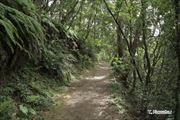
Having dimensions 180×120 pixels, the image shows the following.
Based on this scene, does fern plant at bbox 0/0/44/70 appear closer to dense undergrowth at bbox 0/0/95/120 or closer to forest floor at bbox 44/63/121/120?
dense undergrowth at bbox 0/0/95/120

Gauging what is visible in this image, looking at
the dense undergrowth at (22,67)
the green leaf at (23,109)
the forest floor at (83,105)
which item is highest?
the dense undergrowth at (22,67)

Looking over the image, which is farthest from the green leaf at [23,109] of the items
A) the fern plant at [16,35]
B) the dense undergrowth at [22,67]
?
the fern plant at [16,35]

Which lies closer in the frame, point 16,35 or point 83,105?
point 16,35

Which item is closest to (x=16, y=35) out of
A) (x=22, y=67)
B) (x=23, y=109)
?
(x=23, y=109)

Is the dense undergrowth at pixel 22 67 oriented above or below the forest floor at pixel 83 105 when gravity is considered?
above

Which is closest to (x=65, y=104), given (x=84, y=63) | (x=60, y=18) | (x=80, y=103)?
(x=80, y=103)

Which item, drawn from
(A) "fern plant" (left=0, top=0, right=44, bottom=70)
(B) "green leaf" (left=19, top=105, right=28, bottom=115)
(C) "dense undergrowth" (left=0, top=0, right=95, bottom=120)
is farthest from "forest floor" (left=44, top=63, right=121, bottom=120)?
(A) "fern plant" (left=0, top=0, right=44, bottom=70)

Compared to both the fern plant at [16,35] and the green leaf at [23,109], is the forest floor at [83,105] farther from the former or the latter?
the fern plant at [16,35]

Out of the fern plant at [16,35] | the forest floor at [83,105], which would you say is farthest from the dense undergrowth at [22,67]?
the forest floor at [83,105]

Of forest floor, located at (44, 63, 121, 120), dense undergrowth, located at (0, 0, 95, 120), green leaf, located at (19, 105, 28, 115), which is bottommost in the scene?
forest floor, located at (44, 63, 121, 120)

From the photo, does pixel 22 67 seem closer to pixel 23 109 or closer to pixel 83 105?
pixel 83 105

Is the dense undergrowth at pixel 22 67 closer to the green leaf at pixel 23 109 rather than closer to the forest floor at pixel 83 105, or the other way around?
the green leaf at pixel 23 109

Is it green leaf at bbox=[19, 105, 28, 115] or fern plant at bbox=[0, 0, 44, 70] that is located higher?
fern plant at bbox=[0, 0, 44, 70]

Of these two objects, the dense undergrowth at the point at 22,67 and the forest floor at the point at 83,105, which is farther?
the forest floor at the point at 83,105
